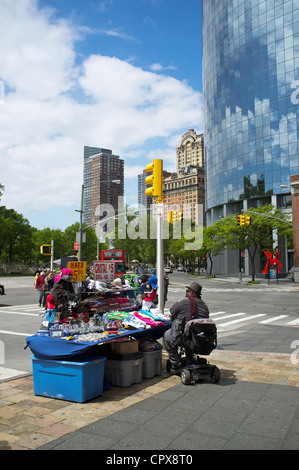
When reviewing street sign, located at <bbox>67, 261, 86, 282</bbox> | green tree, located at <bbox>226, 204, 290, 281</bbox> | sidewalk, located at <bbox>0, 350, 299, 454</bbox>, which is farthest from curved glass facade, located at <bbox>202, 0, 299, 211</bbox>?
sidewalk, located at <bbox>0, 350, 299, 454</bbox>

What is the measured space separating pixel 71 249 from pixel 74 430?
305 ft

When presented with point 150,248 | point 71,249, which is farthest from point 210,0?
point 71,249

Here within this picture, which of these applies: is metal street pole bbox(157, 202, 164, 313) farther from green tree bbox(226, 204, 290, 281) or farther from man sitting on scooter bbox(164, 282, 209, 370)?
green tree bbox(226, 204, 290, 281)

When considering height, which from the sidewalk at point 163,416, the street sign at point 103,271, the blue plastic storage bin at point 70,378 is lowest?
the sidewalk at point 163,416

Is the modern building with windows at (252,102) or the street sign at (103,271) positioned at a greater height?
the modern building with windows at (252,102)

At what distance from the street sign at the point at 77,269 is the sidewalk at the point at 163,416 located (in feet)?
8.54

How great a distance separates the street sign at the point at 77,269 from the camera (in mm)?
9055

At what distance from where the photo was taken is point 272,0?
230 ft

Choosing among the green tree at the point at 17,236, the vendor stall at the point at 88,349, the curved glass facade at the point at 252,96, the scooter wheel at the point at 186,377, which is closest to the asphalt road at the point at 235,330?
the vendor stall at the point at 88,349

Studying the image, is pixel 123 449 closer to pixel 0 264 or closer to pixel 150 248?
pixel 0 264

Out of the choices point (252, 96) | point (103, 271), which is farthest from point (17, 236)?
point (103, 271)

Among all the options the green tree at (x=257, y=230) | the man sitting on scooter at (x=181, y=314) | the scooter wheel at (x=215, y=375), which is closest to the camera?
the scooter wheel at (x=215, y=375)

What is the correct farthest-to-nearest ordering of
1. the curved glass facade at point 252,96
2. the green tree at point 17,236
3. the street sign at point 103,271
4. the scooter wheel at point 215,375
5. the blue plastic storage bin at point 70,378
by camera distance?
the green tree at point 17,236 → the curved glass facade at point 252,96 → the street sign at point 103,271 → the scooter wheel at point 215,375 → the blue plastic storage bin at point 70,378

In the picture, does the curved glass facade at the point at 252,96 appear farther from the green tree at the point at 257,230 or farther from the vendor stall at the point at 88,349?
the vendor stall at the point at 88,349
